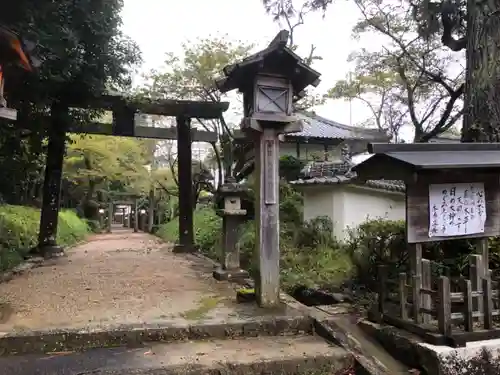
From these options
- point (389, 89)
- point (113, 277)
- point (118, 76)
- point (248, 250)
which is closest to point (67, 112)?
point (118, 76)

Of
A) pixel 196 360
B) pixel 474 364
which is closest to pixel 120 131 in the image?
pixel 196 360

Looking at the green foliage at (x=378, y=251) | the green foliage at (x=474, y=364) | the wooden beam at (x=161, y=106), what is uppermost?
the wooden beam at (x=161, y=106)

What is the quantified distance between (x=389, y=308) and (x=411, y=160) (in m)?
1.96

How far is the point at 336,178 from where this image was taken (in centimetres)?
1175

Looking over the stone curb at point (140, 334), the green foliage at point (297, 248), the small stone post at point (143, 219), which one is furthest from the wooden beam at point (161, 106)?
the small stone post at point (143, 219)

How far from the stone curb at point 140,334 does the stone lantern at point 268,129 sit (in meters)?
0.63

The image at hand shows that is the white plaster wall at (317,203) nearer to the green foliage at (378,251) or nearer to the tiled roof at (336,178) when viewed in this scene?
the tiled roof at (336,178)

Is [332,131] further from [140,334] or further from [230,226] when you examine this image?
[140,334]

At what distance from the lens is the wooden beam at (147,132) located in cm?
1335

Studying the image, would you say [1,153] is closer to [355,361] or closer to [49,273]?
[49,273]

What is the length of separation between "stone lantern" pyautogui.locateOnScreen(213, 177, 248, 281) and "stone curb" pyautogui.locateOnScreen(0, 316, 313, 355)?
9.79ft

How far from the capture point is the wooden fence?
4375 millimetres

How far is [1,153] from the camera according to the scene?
33.9ft

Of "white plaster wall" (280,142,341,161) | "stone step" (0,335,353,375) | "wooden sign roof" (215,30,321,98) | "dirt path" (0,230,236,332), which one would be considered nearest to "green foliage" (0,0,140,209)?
"dirt path" (0,230,236,332)
